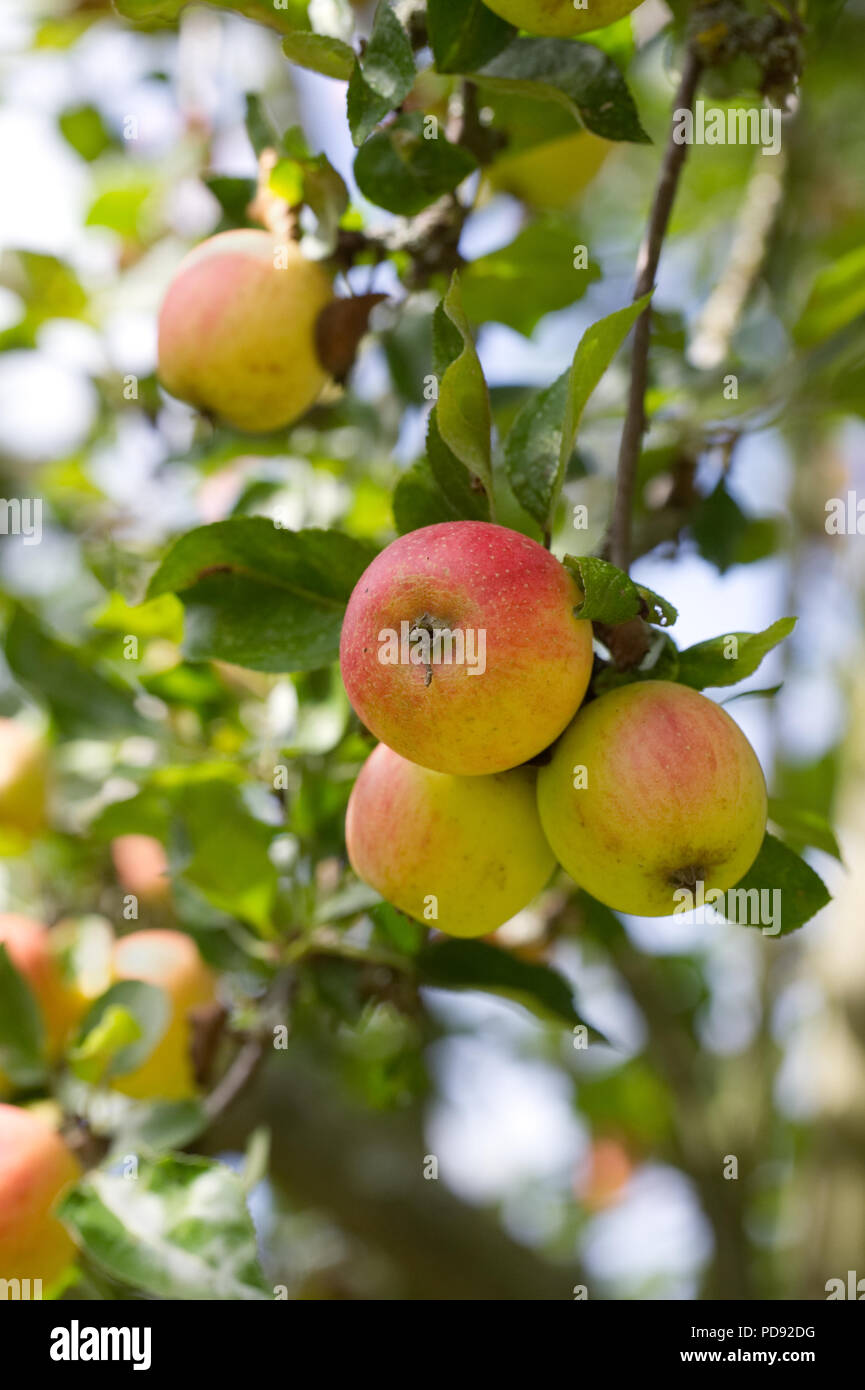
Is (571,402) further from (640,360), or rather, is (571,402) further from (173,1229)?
(173,1229)

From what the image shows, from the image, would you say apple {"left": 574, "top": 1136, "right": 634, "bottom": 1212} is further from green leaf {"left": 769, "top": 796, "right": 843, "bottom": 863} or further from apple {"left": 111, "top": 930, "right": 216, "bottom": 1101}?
green leaf {"left": 769, "top": 796, "right": 843, "bottom": 863}

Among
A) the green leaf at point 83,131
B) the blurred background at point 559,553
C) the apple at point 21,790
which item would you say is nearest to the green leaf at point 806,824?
the blurred background at point 559,553

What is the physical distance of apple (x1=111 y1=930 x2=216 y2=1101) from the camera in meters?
1.27

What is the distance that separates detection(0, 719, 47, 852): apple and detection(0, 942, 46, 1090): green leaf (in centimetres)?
42

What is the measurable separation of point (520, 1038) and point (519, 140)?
200cm

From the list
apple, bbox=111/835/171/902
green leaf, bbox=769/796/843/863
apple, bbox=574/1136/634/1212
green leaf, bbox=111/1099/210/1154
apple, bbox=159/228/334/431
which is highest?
apple, bbox=159/228/334/431

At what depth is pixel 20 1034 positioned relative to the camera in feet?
3.89

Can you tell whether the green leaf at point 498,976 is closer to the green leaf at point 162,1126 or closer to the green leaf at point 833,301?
the green leaf at point 162,1126

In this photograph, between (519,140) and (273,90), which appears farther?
(273,90)

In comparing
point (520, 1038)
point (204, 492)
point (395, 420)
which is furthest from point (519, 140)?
point (520, 1038)

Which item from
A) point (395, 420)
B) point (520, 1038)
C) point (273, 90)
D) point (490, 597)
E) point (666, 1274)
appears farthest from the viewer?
point (666, 1274)

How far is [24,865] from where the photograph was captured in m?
1.63

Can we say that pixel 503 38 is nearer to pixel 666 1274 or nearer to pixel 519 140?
pixel 519 140

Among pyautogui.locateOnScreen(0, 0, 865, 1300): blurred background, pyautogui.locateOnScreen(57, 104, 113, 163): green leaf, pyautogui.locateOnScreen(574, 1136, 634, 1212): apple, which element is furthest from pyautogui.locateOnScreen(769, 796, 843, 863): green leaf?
pyautogui.locateOnScreen(574, 1136, 634, 1212): apple
